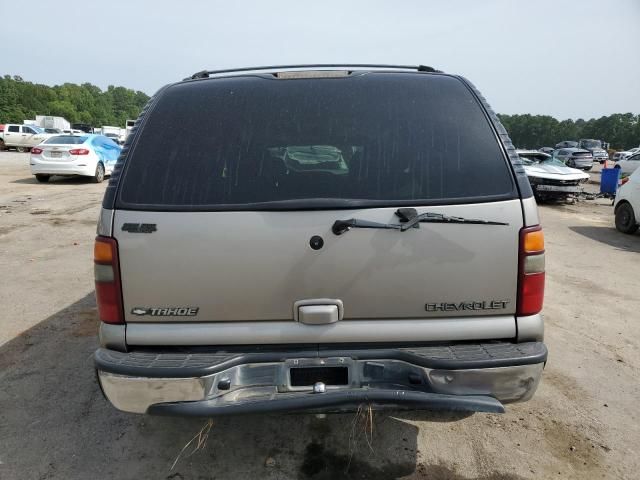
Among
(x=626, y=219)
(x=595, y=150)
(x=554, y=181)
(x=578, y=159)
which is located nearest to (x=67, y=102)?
(x=595, y=150)

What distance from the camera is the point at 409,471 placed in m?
2.47

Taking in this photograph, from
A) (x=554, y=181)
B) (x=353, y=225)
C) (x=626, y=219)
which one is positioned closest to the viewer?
(x=353, y=225)

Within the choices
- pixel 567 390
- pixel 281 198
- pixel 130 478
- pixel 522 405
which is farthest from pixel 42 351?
pixel 567 390

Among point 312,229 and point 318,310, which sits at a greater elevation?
point 312,229

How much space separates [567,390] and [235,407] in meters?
2.52

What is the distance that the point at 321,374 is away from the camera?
6.94 ft

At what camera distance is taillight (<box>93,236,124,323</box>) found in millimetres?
2107

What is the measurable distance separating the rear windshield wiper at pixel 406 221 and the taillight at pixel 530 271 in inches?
7.5

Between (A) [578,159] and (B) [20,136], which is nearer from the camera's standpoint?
(A) [578,159]

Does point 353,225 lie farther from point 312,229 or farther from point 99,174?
point 99,174

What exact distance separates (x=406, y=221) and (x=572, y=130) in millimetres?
106064

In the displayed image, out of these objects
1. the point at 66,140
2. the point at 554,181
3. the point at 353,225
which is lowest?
the point at 554,181

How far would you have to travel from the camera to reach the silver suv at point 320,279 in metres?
Answer: 2.05

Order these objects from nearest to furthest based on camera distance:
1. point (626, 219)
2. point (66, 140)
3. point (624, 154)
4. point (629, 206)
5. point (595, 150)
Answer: point (629, 206)
point (626, 219)
point (66, 140)
point (624, 154)
point (595, 150)
